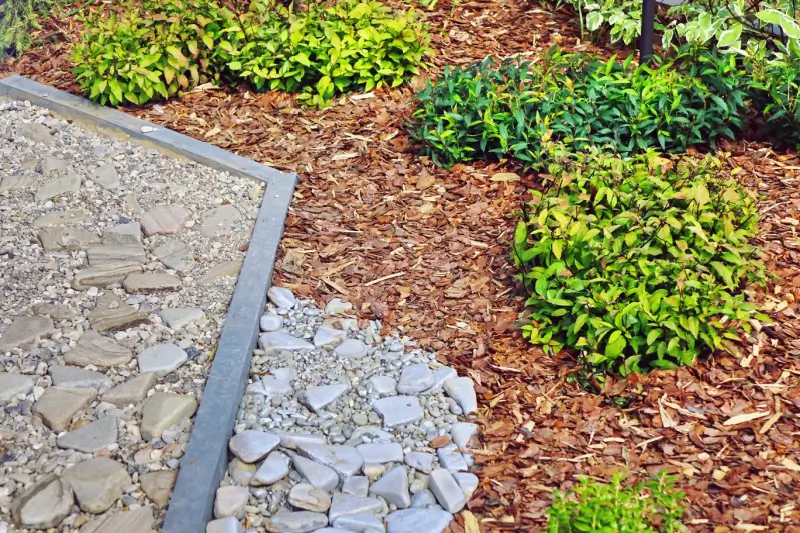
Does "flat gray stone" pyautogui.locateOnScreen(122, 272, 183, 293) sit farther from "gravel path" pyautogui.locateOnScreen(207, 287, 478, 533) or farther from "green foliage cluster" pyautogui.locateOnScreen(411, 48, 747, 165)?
"green foliage cluster" pyautogui.locateOnScreen(411, 48, 747, 165)

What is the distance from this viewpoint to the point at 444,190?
4625mm

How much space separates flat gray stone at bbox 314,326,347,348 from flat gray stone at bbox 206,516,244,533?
1.01 metres

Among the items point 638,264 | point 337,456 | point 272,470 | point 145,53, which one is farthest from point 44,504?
point 145,53

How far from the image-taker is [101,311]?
147 inches

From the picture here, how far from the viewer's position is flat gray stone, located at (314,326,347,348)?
3633mm

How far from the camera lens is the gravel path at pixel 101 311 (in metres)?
2.87

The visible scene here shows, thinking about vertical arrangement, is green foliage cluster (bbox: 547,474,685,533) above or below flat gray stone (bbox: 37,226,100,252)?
above

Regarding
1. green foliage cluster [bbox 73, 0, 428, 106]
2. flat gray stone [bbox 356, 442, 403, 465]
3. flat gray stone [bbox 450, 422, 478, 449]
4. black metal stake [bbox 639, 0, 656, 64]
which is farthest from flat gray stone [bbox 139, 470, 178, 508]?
black metal stake [bbox 639, 0, 656, 64]

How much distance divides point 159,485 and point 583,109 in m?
2.95

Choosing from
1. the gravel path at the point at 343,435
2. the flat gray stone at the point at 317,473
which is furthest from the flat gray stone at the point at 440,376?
the flat gray stone at the point at 317,473

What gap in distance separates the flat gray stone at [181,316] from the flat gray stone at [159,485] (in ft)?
2.91

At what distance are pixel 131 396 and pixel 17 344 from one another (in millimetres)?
630

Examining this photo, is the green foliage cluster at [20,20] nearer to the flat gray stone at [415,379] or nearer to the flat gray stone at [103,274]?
the flat gray stone at [103,274]

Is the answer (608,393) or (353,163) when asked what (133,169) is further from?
(608,393)
